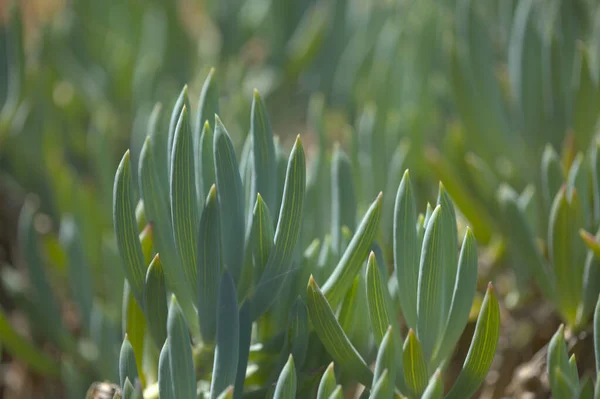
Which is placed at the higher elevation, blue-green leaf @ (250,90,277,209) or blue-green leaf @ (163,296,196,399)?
blue-green leaf @ (250,90,277,209)

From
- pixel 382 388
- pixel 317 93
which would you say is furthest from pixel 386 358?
pixel 317 93

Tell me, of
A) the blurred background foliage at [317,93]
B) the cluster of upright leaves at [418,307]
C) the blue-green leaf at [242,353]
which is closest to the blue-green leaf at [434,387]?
the cluster of upright leaves at [418,307]

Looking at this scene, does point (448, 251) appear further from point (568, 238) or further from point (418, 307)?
point (568, 238)

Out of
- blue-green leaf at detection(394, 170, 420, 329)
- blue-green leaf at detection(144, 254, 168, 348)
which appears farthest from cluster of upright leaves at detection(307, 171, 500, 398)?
blue-green leaf at detection(144, 254, 168, 348)

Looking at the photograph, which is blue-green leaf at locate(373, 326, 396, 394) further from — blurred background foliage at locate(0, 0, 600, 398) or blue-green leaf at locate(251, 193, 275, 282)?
blurred background foliage at locate(0, 0, 600, 398)

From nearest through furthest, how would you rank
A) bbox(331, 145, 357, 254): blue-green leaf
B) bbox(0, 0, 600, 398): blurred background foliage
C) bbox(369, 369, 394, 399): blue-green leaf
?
bbox(369, 369, 394, 399): blue-green leaf < bbox(331, 145, 357, 254): blue-green leaf < bbox(0, 0, 600, 398): blurred background foliage

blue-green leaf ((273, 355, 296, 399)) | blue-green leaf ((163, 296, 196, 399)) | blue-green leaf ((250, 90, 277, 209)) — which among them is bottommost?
blue-green leaf ((273, 355, 296, 399))
